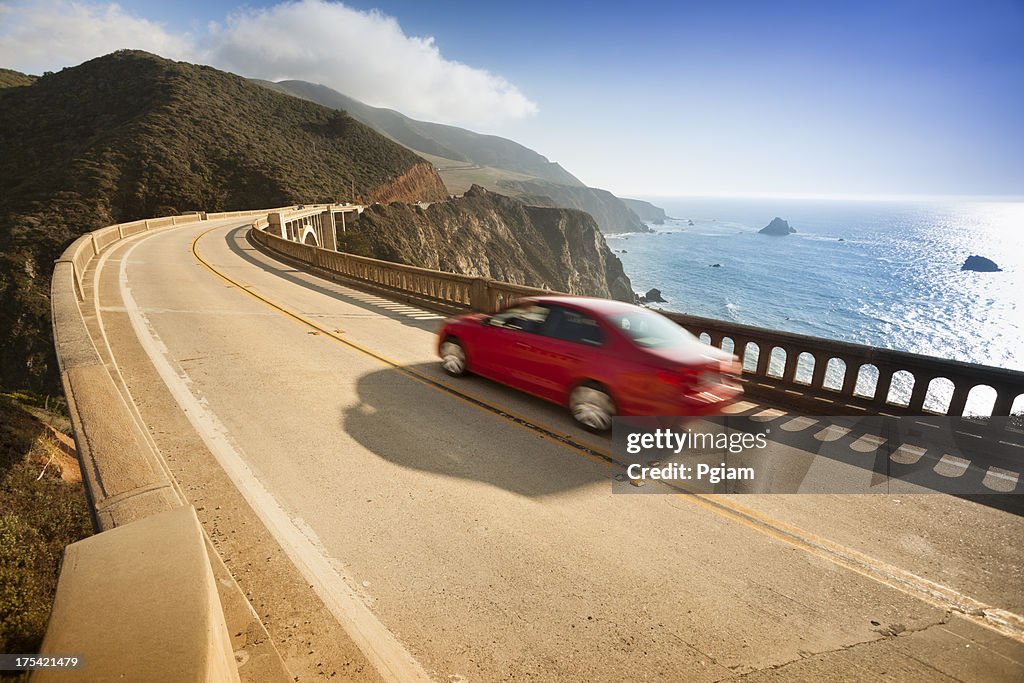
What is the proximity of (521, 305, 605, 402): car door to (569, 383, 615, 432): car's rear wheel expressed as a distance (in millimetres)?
150

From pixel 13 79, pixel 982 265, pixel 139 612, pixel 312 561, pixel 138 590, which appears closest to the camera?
pixel 139 612

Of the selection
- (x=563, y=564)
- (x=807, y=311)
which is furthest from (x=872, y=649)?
(x=807, y=311)

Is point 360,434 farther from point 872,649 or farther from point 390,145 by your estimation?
point 390,145

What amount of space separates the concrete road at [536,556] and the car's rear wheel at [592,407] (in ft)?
0.77

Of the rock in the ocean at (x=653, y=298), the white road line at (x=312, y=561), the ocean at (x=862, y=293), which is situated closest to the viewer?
the white road line at (x=312, y=561)

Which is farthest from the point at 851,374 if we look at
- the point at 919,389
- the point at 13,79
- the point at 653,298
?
the point at 13,79

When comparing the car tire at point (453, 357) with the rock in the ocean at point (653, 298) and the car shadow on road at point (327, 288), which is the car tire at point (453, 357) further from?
the rock in the ocean at point (653, 298)

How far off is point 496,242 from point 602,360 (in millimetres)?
87240

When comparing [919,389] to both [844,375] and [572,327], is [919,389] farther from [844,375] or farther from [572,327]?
[572,327]

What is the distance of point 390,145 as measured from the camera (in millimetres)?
99625

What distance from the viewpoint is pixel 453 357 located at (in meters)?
7.54

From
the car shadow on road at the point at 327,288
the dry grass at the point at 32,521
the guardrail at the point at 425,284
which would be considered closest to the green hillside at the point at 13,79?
the car shadow on road at the point at 327,288

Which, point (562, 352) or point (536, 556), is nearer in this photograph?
point (536, 556)

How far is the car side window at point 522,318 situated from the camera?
253 inches
